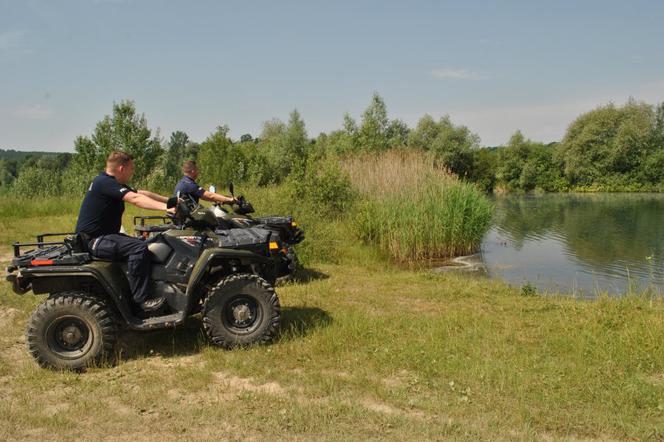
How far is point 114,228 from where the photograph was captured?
5387mm

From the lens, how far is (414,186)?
15430 mm

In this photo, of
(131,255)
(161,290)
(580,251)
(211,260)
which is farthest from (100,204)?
(580,251)

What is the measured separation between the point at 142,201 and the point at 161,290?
3.25ft

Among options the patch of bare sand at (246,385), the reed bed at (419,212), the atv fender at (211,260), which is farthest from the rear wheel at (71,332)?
the reed bed at (419,212)

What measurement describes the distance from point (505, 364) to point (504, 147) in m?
69.5

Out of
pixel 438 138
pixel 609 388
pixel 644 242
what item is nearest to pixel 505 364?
pixel 609 388

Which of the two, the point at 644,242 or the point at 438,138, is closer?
the point at 644,242

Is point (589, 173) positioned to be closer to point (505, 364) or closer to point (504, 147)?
point (504, 147)

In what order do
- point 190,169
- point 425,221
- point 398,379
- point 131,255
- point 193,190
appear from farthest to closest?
point 425,221 < point 190,169 < point 193,190 < point 131,255 < point 398,379

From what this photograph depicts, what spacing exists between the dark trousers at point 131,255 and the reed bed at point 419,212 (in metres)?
9.44

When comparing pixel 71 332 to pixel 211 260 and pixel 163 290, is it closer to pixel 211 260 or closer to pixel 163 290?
pixel 163 290

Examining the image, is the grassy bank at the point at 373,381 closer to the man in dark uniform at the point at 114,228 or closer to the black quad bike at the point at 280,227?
the man in dark uniform at the point at 114,228

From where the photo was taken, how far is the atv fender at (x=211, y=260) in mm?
5254

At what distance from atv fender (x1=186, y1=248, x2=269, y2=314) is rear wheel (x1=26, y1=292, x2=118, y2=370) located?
0.80 metres
